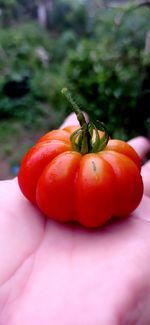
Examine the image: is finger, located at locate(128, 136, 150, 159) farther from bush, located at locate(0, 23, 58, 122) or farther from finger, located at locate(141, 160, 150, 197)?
bush, located at locate(0, 23, 58, 122)

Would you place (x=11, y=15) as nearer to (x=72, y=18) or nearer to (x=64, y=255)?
(x=72, y=18)

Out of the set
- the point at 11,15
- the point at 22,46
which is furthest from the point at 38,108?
the point at 11,15

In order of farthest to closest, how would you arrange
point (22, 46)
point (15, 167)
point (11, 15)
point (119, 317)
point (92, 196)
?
point (11, 15) → point (22, 46) → point (15, 167) → point (92, 196) → point (119, 317)

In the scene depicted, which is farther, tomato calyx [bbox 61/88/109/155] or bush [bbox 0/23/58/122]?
bush [bbox 0/23/58/122]

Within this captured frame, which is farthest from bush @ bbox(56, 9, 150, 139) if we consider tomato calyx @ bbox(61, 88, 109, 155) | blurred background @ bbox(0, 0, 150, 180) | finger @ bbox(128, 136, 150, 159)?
tomato calyx @ bbox(61, 88, 109, 155)

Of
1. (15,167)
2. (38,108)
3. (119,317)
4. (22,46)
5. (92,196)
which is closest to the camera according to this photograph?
(119,317)

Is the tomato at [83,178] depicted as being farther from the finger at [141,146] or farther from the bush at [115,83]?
the bush at [115,83]

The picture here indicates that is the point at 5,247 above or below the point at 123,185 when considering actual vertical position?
below

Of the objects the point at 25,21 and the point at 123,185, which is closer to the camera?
the point at 123,185
